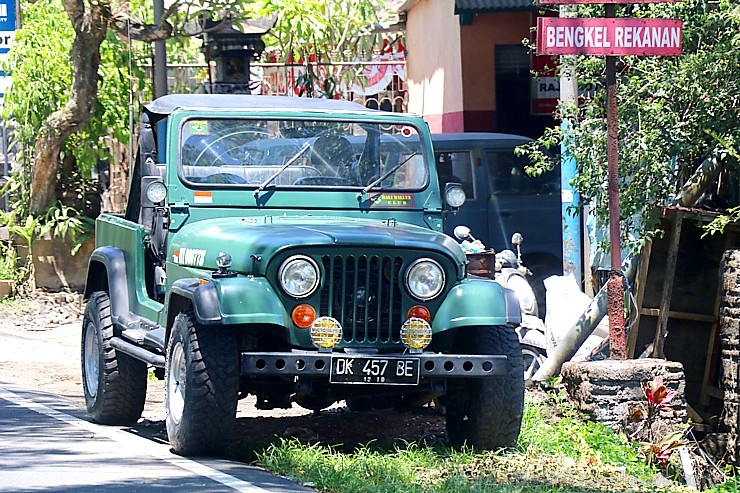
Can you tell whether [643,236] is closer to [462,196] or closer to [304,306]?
[462,196]

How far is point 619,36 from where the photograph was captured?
28.7 ft

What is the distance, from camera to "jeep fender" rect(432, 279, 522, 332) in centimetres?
705

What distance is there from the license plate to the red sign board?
2.83 meters

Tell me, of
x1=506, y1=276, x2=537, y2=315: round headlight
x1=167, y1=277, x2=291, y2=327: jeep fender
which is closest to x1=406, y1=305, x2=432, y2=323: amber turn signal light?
x1=167, y1=277, x2=291, y2=327: jeep fender

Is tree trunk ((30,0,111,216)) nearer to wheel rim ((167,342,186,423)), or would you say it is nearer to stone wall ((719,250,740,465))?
stone wall ((719,250,740,465))

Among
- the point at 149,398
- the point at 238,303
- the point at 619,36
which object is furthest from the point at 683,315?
the point at 238,303

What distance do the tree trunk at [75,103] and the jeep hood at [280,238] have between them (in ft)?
24.1

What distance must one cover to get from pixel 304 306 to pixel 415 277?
0.63 metres

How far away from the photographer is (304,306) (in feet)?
22.7

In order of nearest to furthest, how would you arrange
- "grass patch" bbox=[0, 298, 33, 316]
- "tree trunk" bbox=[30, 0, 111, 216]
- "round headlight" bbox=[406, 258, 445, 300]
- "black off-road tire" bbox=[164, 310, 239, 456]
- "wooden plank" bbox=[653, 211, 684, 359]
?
"black off-road tire" bbox=[164, 310, 239, 456], "round headlight" bbox=[406, 258, 445, 300], "wooden plank" bbox=[653, 211, 684, 359], "tree trunk" bbox=[30, 0, 111, 216], "grass patch" bbox=[0, 298, 33, 316]

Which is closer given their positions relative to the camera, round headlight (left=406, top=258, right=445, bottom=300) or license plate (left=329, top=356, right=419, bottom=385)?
license plate (left=329, top=356, right=419, bottom=385)

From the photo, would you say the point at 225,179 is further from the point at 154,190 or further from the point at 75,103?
the point at 75,103

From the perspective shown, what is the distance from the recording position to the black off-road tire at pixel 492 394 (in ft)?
23.7

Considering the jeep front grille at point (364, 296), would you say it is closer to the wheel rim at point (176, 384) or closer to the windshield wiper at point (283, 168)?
the wheel rim at point (176, 384)
